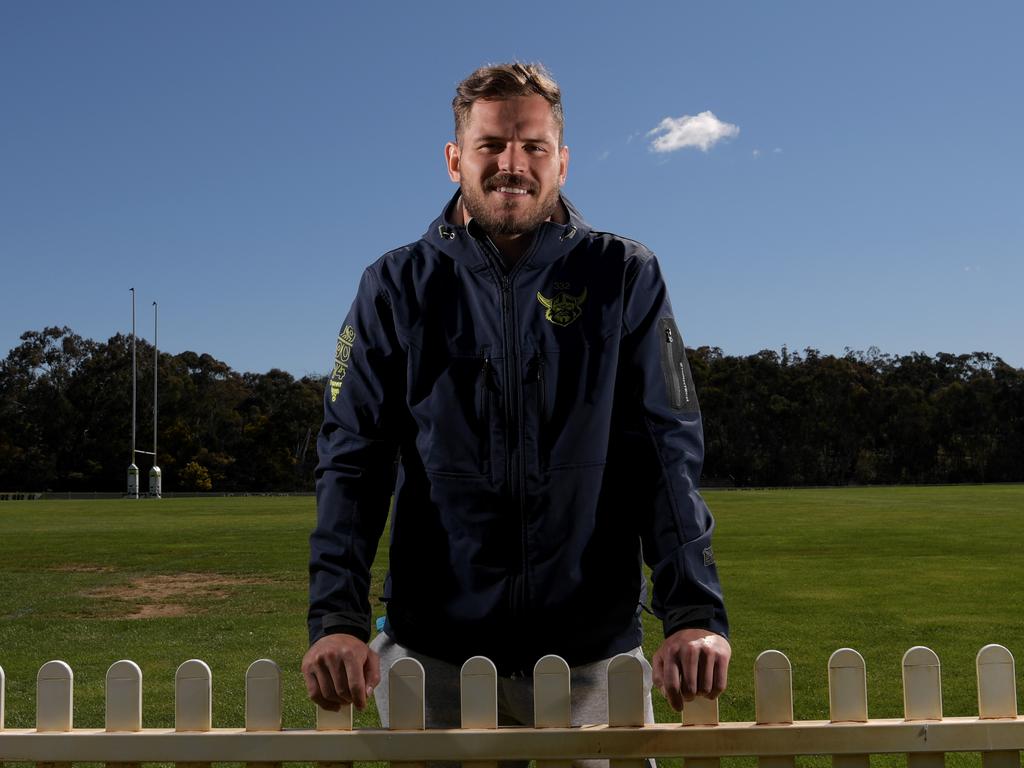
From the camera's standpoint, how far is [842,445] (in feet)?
336

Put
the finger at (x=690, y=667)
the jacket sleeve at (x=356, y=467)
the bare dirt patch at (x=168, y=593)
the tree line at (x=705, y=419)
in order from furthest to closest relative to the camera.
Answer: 1. the tree line at (x=705, y=419)
2. the bare dirt patch at (x=168, y=593)
3. the jacket sleeve at (x=356, y=467)
4. the finger at (x=690, y=667)

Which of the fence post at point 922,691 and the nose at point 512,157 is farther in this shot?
the nose at point 512,157

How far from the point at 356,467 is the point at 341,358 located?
331 millimetres

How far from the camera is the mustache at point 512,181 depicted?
9.54 feet

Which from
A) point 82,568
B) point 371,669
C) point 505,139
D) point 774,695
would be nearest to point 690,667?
point 774,695

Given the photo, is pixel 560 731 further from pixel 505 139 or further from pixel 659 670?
pixel 505 139

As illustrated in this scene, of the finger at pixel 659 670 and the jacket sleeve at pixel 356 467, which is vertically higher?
the jacket sleeve at pixel 356 467

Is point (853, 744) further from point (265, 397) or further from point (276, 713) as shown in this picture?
point (265, 397)

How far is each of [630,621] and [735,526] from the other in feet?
86.6

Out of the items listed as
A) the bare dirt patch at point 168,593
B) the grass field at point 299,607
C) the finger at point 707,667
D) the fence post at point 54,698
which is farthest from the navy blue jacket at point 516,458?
the bare dirt patch at point 168,593

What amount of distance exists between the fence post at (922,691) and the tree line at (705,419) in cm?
8588

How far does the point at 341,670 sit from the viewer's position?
2.69 meters

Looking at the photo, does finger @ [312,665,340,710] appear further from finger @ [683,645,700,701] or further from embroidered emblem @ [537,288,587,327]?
embroidered emblem @ [537,288,587,327]

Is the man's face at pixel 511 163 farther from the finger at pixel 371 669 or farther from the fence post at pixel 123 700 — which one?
the fence post at pixel 123 700
